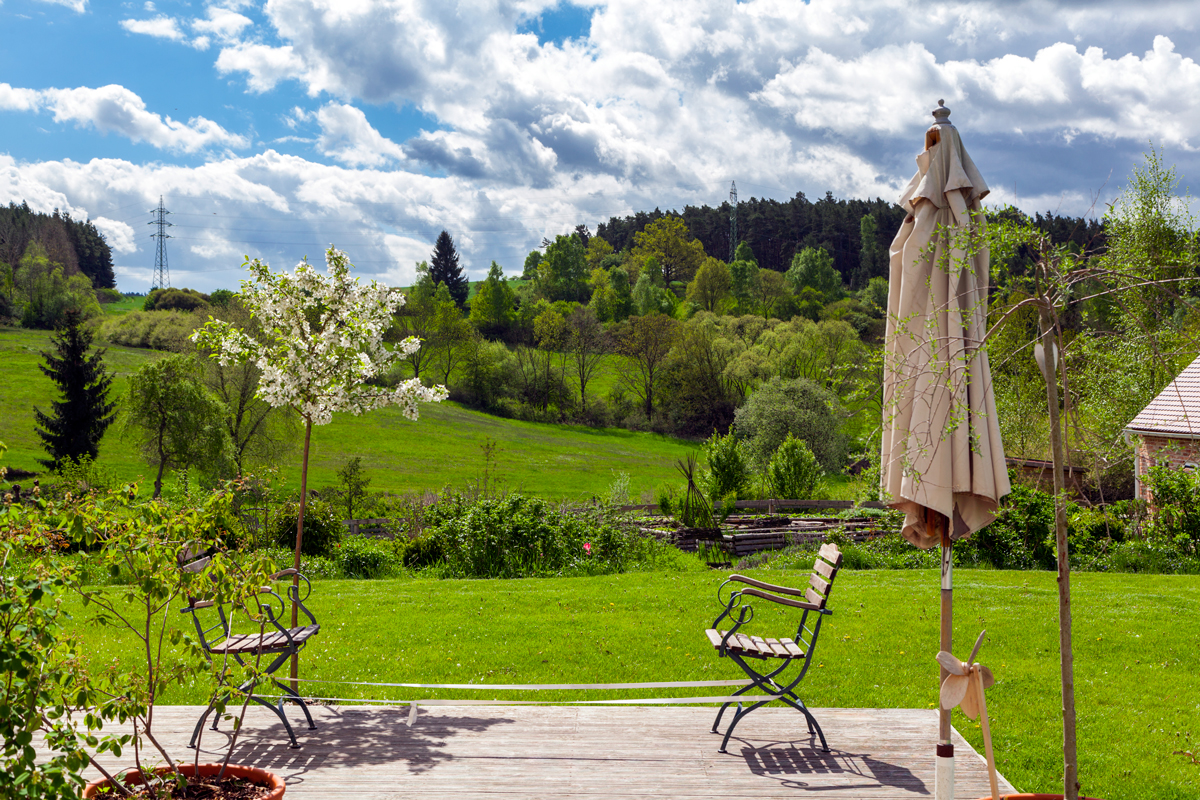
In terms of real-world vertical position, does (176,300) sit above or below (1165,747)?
above

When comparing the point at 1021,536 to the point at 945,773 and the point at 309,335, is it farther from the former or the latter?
the point at 309,335

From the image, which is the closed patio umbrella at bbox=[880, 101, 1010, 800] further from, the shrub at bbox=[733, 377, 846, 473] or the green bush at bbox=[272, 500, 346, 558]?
the shrub at bbox=[733, 377, 846, 473]

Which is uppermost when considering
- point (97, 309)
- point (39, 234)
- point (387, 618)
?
point (39, 234)

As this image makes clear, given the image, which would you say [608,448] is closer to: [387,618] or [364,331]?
[387,618]

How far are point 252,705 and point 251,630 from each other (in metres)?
3.16

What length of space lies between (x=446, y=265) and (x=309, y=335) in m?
68.0

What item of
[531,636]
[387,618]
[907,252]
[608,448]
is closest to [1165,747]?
[907,252]

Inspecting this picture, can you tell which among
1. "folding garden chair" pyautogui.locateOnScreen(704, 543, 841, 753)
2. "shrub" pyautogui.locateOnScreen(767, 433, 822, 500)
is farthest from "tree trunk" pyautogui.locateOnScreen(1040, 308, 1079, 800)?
"shrub" pyautogui.locateOnScreen(767, 433, 822, 500)

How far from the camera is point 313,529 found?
13.3m

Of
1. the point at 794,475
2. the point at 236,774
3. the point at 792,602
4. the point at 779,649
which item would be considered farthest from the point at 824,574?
the point at 794,475

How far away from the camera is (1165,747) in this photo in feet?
15.7

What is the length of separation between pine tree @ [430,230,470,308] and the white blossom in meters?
66.7

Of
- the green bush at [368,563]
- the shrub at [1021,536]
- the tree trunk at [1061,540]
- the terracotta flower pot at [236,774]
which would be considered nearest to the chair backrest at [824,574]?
the tree trunk at [1061,540]

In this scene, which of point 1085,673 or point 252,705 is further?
point 1085,673
